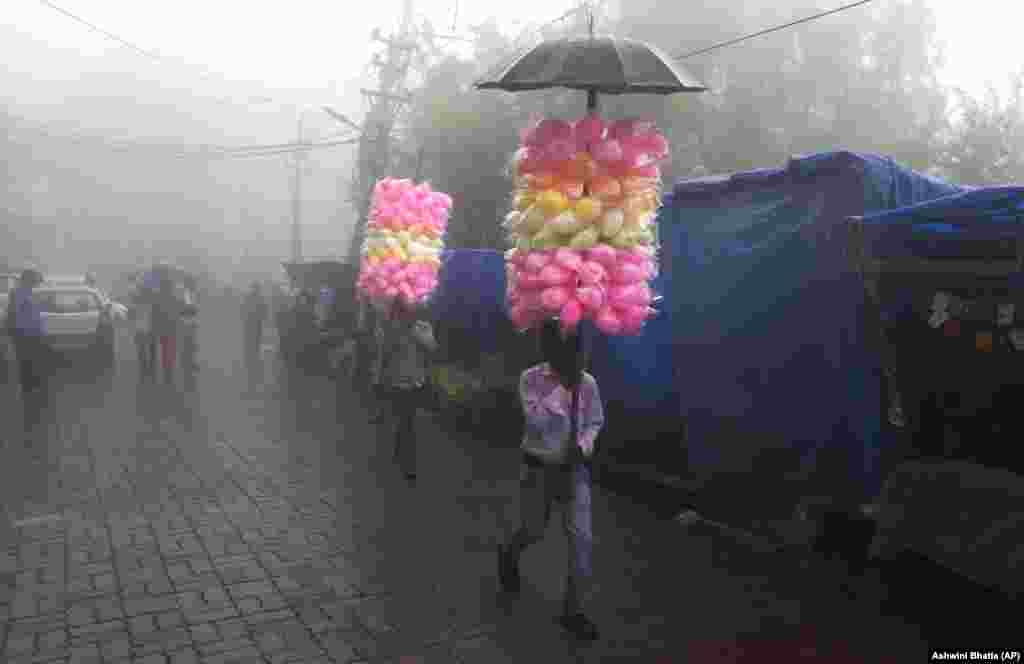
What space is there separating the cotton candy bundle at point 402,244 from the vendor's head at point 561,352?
3.43 m

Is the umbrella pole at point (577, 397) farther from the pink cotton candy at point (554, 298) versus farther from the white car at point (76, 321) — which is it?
the white car at point (76, 321)

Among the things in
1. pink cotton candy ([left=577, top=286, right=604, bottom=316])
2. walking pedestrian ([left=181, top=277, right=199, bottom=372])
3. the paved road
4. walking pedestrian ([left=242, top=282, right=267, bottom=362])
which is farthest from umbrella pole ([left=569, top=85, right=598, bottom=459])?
walking pedestrian ([left=242, top=282, right=267, bottom=362])

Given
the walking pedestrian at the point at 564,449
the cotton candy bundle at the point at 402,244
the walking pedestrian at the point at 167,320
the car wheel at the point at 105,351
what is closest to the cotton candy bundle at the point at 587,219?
the walking pedestrian at the point at 564,449

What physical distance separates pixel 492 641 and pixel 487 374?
637 cm

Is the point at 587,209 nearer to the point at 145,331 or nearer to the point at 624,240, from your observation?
the point at 624,240

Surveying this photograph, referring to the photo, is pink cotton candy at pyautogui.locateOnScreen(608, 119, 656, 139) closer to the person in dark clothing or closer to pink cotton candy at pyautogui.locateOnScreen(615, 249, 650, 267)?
pink cotton candy at pyautogui.locateOnScreen(615, 249, 650, 267)

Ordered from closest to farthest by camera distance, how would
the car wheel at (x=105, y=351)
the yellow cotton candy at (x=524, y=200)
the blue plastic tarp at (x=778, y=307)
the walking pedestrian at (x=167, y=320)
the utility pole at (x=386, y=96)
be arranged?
the yellow cotton candy at (x=524, y=200), the blue plastic tarp at (x=778, y=307), the walking pedestrian at (x=167, y=320), the car wheel at (x=105, y=351), the utility pole at (x=386, y=96)

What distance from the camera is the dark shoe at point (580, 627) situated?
4.75 metres

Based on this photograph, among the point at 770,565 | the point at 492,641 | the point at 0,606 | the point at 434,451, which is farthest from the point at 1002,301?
the point at 434,451

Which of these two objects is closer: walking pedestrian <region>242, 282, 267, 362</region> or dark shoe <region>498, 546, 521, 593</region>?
dark shoe <region>498, 546, 521, 593</region>

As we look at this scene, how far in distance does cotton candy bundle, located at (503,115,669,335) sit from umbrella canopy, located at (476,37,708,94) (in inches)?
12.8

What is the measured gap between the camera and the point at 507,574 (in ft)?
17.7

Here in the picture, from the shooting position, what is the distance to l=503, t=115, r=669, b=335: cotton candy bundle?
4746mm

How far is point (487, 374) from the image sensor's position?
11.0 meters
